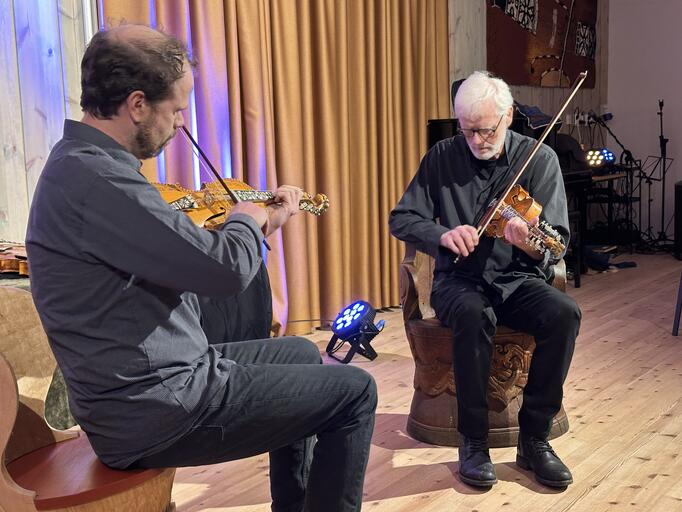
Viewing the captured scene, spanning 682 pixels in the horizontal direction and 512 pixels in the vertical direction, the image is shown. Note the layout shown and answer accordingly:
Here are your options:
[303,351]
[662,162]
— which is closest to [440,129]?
[662,162]

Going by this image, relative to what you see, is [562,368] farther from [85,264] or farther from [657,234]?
[657,234]

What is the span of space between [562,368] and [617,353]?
1469 mm

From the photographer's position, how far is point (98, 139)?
1.40 meters

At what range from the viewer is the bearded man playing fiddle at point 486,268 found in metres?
2.36

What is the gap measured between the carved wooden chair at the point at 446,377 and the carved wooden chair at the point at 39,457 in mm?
1221

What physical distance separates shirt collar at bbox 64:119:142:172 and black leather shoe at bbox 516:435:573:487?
1520 mm

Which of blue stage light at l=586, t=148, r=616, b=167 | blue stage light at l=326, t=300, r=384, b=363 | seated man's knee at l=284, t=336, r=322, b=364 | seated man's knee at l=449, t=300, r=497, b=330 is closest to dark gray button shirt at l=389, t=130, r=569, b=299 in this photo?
seated man's knee at l=449, t=300, r=497, b=330

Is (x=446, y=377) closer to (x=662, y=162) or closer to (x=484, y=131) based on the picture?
(x=484, y=131)

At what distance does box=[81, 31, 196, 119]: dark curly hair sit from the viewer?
4.53ft

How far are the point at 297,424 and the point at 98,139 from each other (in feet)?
2.06

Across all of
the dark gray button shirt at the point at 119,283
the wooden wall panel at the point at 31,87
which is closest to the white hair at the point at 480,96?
the dark gray button shirt at the point at 119,283

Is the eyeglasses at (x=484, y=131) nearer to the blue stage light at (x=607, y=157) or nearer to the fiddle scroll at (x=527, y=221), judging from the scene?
the fiddle scroll at (x=527, y=221)

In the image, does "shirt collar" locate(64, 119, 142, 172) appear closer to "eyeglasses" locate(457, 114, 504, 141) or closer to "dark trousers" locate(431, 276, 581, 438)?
"dark trousers" locate(431, 276, 581, 438)

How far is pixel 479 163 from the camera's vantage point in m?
2.61
